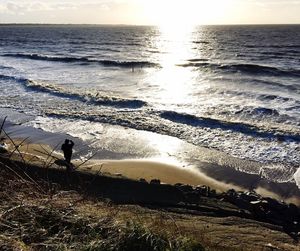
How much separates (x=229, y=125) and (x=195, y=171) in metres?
4.84

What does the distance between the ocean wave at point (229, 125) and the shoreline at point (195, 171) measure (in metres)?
2.67

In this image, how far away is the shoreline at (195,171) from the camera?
10.6 metres

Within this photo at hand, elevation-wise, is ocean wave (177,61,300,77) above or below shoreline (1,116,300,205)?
below

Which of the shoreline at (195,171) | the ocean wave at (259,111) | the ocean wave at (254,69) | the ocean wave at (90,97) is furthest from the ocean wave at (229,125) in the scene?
the ocean wave at (254,69)

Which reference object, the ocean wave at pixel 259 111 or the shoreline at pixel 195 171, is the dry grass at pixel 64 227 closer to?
the shoreline at pixel 195 171

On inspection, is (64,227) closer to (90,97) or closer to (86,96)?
(90,97)

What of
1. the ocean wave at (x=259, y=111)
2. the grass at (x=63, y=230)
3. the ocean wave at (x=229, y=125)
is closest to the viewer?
the grass at (x=63, y=230)

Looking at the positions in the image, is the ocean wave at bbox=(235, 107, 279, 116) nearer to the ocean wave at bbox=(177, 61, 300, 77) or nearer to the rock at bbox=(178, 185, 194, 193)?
the rock at bbox=(178, 185, 194, 193)

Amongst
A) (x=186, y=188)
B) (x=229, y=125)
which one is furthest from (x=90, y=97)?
(x=186, y=188)

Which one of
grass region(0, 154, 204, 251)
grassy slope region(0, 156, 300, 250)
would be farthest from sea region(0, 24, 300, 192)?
grass region(0, 154, 204, 251)

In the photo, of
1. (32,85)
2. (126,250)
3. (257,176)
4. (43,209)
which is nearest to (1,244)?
(43,209)

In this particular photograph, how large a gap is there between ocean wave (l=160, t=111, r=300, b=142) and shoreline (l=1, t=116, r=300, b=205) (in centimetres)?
267

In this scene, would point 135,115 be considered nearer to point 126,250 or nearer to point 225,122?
point 225,122

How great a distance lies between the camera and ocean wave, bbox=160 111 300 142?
14.8 metres
